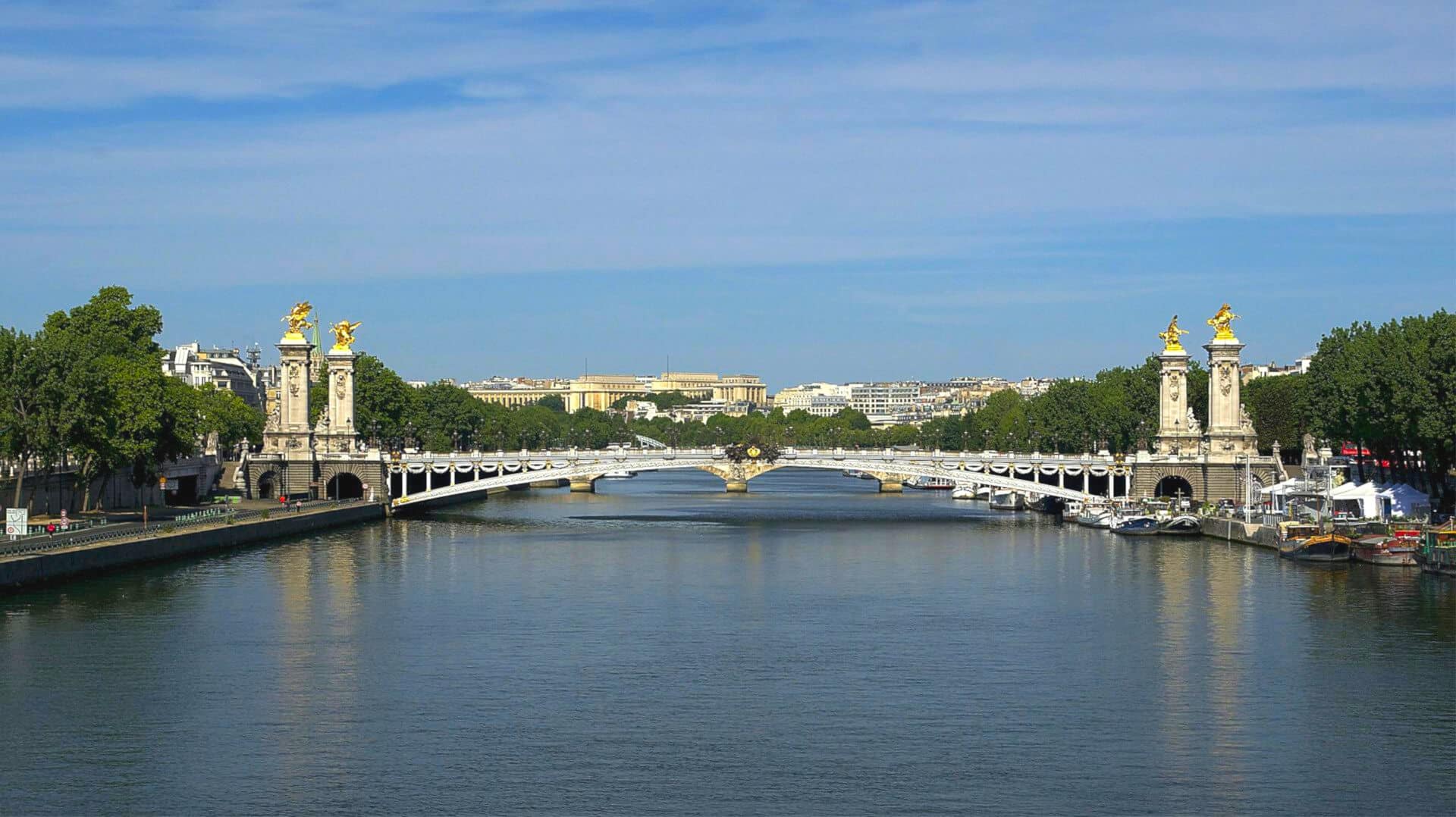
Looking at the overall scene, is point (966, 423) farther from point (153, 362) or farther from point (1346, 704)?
point (1346, 704)

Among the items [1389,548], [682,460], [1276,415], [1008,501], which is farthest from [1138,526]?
[1276,415]

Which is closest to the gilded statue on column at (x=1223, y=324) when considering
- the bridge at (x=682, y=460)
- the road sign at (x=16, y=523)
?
the bridge at (x=682, y=460)

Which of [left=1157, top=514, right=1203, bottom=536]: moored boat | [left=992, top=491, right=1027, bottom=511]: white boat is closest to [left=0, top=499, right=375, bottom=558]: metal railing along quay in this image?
[left=1157, top=514, right=1203, bottom=536]: moored boat

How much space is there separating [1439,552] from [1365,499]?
10772 millimetres

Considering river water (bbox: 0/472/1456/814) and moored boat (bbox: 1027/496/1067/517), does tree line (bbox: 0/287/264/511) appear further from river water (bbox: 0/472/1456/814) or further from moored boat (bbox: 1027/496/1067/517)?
moored boat (bbox: 1027/496/1067/517)

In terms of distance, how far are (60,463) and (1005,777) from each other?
47768 millimetres

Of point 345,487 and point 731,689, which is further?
point 345,487

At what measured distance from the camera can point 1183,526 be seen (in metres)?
69.9

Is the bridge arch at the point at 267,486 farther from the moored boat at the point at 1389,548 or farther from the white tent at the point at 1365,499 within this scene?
the moored boat at the point at 1389,548

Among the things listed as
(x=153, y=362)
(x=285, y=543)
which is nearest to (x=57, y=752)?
(x=285, y=543)

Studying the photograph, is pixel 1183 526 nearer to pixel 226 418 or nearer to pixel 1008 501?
pixel 1008 501

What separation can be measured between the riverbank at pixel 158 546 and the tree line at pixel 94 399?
161 inches

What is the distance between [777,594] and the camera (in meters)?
48.6

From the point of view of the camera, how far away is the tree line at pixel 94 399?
188ft
